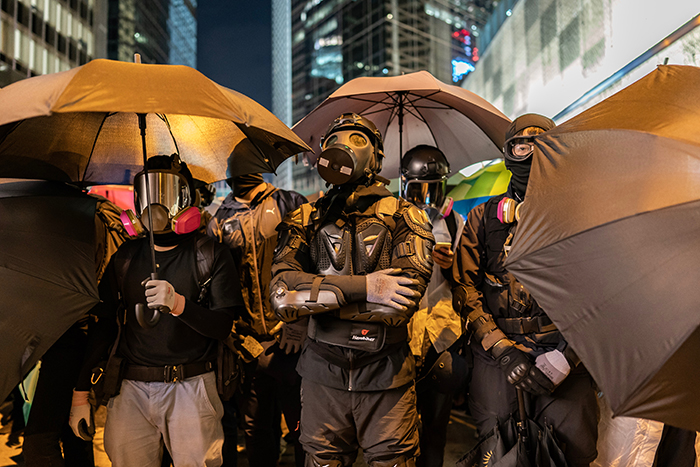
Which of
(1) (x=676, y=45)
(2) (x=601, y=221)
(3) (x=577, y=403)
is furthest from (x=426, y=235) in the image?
(1) (x=676, y=45)

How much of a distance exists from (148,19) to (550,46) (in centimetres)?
6302

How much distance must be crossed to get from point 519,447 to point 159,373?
73.7 inches

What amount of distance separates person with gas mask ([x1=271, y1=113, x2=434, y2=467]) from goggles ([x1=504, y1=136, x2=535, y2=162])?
23.9 inches

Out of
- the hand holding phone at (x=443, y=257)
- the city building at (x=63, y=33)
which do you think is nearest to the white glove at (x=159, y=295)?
the hand holding phone at (x=443, y=257)

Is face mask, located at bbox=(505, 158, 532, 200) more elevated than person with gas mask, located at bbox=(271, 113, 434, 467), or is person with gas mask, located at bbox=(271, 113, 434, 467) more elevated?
face mask, located at bbox=(505, 158, 532, 200)

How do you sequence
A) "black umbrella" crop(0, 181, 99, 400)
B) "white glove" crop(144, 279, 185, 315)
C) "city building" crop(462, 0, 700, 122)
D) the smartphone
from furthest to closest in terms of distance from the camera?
1. "city building" crop(462, 0, 700, 122)
2. the smartphone
3. "white glove" crop(144, 279, 185, 315)
4. "black umbrella" crop(0, 181, 99, 400)

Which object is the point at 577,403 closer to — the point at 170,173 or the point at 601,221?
the point at 601,221

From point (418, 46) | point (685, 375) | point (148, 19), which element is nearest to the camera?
point (685, 375)

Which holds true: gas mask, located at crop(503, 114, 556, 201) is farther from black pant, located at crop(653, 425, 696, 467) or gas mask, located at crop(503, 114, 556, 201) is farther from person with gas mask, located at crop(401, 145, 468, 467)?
black pant, located at crop(653, 425, 696, 467)

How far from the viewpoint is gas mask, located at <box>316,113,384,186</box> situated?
245cm

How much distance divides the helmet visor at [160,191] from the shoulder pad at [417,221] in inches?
50.4

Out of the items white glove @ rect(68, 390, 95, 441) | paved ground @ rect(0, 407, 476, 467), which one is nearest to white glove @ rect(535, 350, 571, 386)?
paved ground @ rect(0, 407, 476, 467)

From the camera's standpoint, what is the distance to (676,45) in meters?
4.29

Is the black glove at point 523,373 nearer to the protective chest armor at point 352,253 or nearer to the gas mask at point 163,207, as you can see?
the protective chest armor at point 352,253
